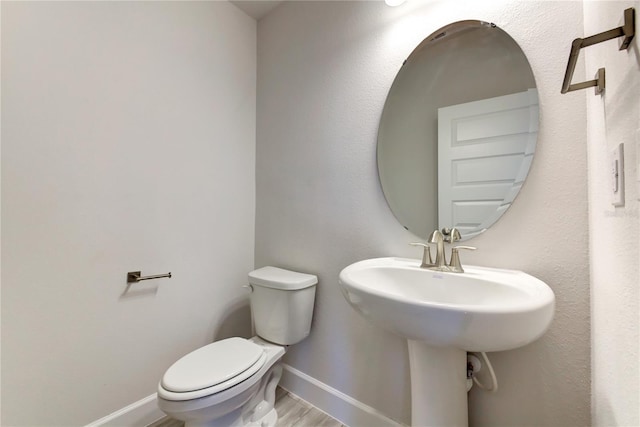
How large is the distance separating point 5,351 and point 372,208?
1556 millimetres

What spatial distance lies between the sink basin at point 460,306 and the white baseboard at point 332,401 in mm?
698

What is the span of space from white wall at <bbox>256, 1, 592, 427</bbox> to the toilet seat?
409 millimetres

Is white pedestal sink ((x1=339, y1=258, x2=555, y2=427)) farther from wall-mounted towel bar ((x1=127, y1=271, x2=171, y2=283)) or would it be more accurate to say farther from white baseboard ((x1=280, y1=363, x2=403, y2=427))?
wall-mounted towel bar ((x1=127, y1=271, x2=171, y2=283))

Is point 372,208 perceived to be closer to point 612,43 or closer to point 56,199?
point 612,43

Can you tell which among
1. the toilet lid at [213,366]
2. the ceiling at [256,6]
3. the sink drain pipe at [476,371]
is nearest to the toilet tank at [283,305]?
the toilet lid at [213,366]

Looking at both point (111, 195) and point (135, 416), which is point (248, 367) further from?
point (111, 195)

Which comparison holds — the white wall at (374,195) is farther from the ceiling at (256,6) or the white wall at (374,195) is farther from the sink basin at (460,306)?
the sink basin at (460,306)

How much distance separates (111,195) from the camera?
3.83 feet

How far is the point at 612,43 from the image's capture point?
54 centimetres

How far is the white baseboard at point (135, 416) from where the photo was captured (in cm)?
114

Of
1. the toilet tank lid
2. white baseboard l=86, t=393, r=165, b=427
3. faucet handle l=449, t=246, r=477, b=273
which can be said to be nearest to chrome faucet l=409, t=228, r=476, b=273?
faucet handle l=449, t=246, r=477, b=273

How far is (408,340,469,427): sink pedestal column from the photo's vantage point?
79 cm

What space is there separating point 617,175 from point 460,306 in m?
0.40

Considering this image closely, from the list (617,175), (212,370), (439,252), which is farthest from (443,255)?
(212,370)
